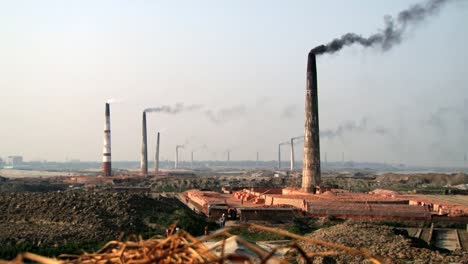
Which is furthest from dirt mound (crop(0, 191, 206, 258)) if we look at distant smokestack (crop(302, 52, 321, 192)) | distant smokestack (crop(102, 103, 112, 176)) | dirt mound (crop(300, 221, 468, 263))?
distant smokestack (crop(102, 103, 112, 176))

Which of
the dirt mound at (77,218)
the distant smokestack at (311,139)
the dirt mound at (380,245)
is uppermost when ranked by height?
the distant smokestack at (311,139)

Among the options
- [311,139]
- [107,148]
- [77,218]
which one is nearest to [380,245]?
[77,218]

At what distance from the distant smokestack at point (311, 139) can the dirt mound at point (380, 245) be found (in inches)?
456

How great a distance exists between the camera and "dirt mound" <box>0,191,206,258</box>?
17844 millimetres

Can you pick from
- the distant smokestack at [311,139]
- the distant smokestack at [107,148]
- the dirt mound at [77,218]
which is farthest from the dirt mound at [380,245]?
the distant smokestack at [107,148]

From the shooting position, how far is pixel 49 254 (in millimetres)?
15047

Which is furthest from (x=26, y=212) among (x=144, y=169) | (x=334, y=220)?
(x=144, y=169)

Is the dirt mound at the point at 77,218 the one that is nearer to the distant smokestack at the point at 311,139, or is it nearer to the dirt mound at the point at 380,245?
the dirt mound at the point at 380,245

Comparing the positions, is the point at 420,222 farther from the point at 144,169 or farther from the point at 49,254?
the point at 144,169

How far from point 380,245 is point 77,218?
10.2 metres

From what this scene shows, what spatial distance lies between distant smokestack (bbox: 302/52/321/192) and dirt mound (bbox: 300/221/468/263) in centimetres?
1159

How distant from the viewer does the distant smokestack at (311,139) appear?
31.3 meters

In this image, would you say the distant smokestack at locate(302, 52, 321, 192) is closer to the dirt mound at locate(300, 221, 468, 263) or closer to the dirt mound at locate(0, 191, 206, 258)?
the dirt mound at locate(0, 191, 206, 258)

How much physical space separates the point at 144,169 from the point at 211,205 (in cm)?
4564
